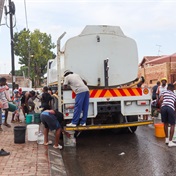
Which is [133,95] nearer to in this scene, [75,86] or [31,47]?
[75,86]

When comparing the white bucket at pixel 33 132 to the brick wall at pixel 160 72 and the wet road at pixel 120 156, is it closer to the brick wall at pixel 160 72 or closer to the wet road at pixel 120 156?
the wet road at pixel 120 156

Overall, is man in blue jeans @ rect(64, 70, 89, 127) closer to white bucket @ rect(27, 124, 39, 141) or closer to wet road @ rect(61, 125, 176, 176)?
wet road @ rect(61, 125, 176, 176)

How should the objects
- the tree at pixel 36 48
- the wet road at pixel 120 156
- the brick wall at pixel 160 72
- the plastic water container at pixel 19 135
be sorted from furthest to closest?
the tree at pixel 36 48
the brick wall at pixel 160 72
the plastic water container at pixel 19 135
the wet road at pixel 120 156

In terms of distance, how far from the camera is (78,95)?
772 centimetres

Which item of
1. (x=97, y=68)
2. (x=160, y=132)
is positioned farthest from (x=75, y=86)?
(x=160, y=132)

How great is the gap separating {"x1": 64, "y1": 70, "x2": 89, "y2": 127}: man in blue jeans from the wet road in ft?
2.60

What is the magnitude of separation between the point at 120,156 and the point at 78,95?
190 centimetres

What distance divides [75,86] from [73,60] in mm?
999

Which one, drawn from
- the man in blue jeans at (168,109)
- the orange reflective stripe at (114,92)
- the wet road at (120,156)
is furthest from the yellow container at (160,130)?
the orange reflective stripe at (114,92)

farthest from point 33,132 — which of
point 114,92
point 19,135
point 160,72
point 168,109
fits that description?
point 160,72

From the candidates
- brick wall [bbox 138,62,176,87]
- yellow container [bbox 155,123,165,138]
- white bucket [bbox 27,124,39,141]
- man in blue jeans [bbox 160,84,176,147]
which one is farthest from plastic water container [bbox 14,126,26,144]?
brick wall [bbox 138,62,176,87]

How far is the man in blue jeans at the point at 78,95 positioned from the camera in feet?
25.3

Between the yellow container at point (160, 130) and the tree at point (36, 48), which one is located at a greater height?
the tree at point (36, 48)

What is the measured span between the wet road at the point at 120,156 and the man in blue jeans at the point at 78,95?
79 centimetres
